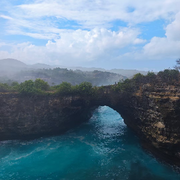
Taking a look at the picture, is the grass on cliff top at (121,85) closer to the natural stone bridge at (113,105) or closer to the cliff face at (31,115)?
the natural stone bridge at (113,105)

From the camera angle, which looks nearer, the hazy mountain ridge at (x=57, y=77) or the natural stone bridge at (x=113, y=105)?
the natural stone bridge at (x=113, y=105)

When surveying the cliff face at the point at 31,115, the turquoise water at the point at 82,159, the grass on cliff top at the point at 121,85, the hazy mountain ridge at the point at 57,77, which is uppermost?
the hazy mountain ridge at the point at 57,77

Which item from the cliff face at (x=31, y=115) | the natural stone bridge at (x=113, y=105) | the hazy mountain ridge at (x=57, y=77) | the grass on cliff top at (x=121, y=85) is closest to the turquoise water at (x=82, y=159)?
the cliff face at (x=31, y=115)

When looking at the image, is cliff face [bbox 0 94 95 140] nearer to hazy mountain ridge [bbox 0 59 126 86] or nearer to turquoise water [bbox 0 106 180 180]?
turquoise water [bbox 0 106 180 180]

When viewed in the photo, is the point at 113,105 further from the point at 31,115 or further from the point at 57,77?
the point at 57,77

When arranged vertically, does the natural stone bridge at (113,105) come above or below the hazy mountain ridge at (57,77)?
below

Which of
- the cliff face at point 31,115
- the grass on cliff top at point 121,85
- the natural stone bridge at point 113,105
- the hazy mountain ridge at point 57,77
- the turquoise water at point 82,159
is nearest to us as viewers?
the turquoise water at point 82,159

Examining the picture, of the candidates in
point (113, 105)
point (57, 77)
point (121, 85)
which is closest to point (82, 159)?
point (113, 105)
